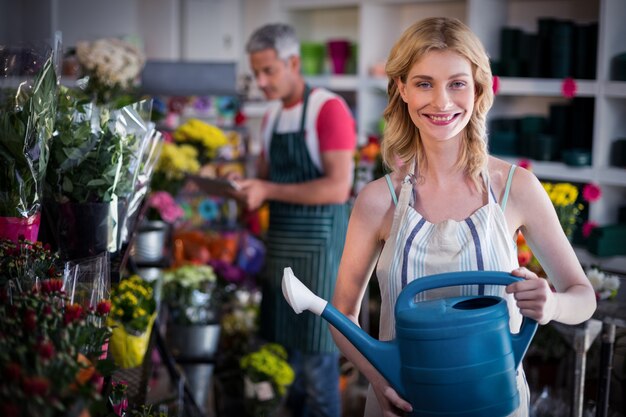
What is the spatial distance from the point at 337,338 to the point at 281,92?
1.71 meters

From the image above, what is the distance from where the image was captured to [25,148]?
1.59m

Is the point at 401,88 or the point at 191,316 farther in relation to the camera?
the point at 191,316

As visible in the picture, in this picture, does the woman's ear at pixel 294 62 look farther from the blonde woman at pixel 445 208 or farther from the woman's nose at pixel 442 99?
the woman's nose at pixel 442 99

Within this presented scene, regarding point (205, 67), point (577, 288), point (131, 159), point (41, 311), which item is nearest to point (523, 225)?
point (577, 288)

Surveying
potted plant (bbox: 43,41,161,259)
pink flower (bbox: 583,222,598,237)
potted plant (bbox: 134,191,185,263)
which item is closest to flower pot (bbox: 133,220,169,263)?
potted plant (bbox: 134,191,185,263)

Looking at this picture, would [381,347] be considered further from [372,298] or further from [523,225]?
[372,298]

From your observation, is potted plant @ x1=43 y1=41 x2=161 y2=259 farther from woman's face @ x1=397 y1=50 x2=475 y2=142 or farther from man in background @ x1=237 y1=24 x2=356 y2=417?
man in background @ x1=237 y1=24 x2=356 y2=417

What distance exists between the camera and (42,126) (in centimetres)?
A: 162

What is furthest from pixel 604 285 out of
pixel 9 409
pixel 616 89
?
pixel 9 409

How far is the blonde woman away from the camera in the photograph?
166cm

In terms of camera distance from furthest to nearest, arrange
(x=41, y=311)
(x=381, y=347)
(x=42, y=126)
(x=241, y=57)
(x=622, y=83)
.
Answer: (x=241, y=57) → (x=622, y=83) → (x=42, y=126) → (x=381, y=347) → (x=41, y=311)

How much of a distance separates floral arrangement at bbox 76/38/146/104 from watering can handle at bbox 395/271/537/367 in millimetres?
2362

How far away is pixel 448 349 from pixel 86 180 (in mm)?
814

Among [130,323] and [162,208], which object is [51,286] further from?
[162,208]
